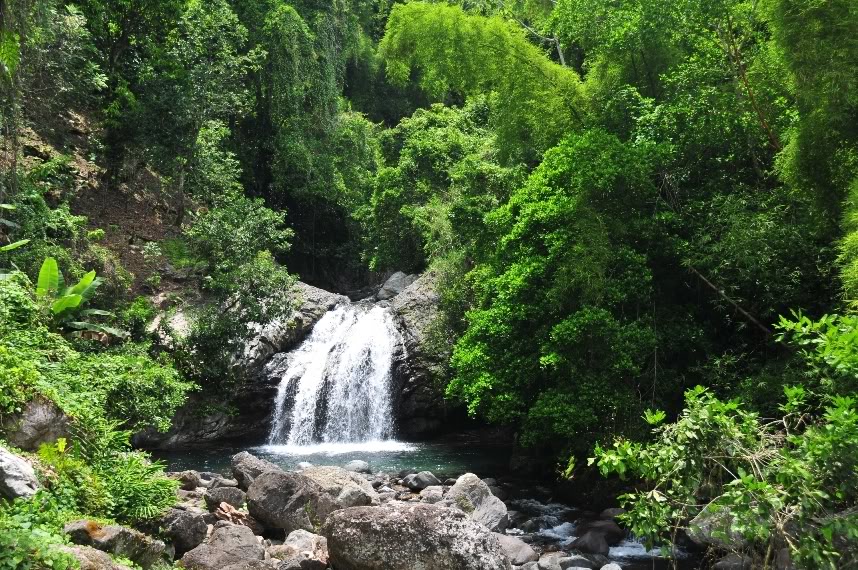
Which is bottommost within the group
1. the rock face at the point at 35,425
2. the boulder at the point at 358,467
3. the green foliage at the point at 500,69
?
the boulder at the point at 358,467

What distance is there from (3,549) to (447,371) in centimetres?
1336

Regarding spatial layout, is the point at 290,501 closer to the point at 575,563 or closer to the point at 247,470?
the point at 247,470

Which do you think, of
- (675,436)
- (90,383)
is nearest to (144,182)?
(90,383)

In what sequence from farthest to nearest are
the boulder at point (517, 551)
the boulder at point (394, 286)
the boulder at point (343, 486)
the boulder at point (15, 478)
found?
the boulder at point (394, 286)
the boulder at point (343, 486)
the boulder at point (517, 551)
the boulder at point (15, 478)

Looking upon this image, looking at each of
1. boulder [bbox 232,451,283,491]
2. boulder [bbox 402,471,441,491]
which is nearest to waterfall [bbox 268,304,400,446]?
boulder [bbox 402,471,441,491]

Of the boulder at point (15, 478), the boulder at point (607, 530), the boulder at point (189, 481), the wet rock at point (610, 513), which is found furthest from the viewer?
the wet rock at point (610, 513)

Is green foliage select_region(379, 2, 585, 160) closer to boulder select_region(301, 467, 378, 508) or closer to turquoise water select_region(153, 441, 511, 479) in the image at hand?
turquoise water select_region(153, 441, 511, 479)

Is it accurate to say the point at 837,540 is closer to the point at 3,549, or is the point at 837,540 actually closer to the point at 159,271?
the point at 3,549

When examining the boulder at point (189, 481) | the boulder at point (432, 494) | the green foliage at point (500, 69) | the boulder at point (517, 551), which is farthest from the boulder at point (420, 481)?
the green foliage at point (500, 69)

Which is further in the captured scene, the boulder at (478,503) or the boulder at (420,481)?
the boulder at (420,481)

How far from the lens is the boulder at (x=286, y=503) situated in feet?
27.6

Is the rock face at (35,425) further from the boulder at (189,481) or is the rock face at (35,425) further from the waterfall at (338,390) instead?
the waterfall at (338,390)

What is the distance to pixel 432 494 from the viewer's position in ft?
35.2

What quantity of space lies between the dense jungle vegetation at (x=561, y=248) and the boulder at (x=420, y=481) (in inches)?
62.6
